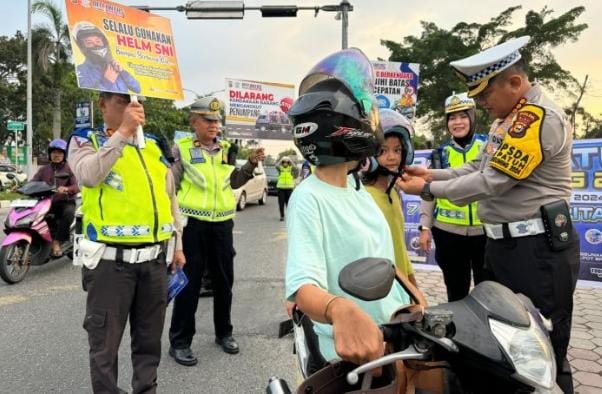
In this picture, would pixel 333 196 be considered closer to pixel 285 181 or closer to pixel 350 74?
pixel 350 74

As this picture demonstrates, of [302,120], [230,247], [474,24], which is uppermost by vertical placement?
[474,24]

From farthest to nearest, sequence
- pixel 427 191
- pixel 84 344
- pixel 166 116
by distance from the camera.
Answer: pixel 166 116 < pixel 84 344 < pixel 427 191

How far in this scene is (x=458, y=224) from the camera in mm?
3742

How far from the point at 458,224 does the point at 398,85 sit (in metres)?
4.78

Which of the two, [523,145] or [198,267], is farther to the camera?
[198,267]

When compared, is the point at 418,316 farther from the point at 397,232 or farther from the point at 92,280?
the point at 92,280

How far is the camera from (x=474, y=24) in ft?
76.7

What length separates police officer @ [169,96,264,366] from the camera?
3.63 m

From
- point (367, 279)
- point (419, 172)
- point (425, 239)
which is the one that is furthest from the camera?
point (425, 239)

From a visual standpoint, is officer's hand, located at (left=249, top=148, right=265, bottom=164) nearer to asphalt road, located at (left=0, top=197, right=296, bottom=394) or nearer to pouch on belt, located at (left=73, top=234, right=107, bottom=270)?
asphalt road, located at (left=0, top=197, right=296, bottom=394)

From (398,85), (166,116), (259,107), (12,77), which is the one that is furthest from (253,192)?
(12,77)

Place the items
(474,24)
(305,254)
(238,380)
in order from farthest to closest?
(474,24) → (238,380) → (305,254)

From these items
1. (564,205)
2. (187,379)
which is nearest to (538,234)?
(564,205)

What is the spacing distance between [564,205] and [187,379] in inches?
106
